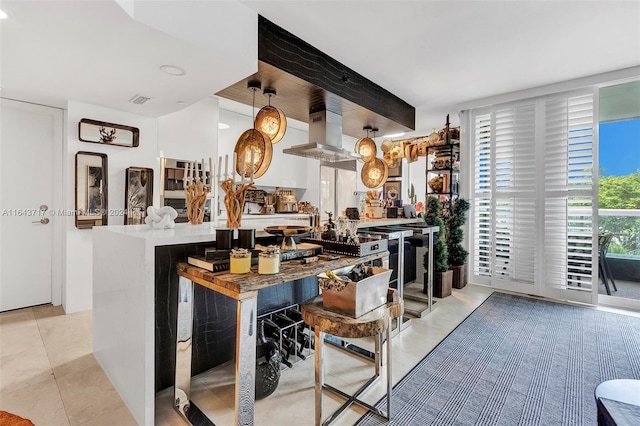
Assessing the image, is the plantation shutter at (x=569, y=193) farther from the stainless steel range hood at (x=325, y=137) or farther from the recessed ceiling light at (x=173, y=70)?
the recessed ceiling light at (x=173, y=70)

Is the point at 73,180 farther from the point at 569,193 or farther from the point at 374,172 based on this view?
the point at 569,193

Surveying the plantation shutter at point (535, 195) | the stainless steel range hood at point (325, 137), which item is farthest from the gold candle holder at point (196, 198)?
the plantation shutter at point (535, 195)

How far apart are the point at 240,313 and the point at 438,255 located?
3355 mm

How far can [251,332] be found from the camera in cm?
131

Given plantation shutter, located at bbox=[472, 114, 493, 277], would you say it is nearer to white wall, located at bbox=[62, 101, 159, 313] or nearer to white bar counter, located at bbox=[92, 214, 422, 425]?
white bar counter, located at bbox=[92, 214, 422, 425]

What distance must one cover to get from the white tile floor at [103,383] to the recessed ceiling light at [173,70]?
2.34 meters

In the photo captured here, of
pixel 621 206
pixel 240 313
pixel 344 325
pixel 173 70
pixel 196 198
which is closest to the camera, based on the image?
pixel 240 313

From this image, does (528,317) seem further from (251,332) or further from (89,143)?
(89,143)

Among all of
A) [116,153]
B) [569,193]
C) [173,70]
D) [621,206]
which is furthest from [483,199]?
[116,153]

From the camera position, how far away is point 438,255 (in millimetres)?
4012

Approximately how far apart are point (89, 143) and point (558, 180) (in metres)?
5.71

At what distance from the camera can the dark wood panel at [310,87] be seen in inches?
102

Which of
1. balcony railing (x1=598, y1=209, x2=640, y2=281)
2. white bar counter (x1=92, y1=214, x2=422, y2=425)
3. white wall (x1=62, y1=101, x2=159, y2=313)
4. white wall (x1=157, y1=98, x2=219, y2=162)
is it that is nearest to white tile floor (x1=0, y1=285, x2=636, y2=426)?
white bar counter (x1=92, y1=214, x2=422, y2=425)

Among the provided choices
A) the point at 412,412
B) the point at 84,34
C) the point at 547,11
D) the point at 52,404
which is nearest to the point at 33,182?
the point at 84,34
